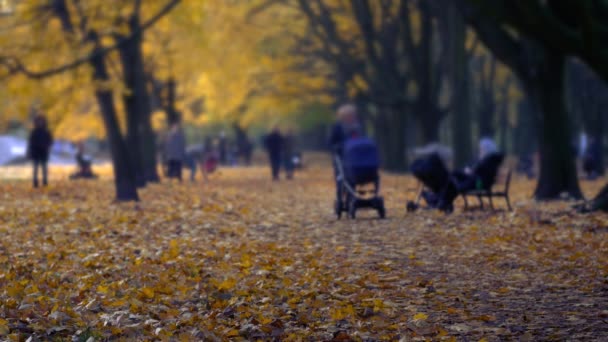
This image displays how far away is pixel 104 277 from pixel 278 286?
1764 mm

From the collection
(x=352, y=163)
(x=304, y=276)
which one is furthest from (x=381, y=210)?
(x=304, y=276)

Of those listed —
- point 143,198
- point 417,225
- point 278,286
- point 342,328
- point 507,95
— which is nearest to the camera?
point 342,328

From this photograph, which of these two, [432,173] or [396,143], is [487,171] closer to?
[432,173]

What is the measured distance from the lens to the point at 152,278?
31.9 ft

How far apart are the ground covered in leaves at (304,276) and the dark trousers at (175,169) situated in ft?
50.0

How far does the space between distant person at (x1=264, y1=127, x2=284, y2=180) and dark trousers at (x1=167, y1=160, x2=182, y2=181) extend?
3.15 metres

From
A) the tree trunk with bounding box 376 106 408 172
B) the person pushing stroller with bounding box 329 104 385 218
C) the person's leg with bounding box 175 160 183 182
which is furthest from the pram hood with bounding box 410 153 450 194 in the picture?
the tree trunk with bounding box 376 106 408 172

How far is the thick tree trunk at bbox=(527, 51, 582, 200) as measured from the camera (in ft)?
64.1

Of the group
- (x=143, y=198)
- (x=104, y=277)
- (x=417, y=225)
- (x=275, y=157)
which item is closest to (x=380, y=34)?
(x=275, y=157)

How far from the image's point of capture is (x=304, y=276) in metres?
9.88

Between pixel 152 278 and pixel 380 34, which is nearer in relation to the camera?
pixel 152 278

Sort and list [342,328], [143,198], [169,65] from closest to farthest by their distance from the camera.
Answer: [342,328]
[143,198]
[169,65]

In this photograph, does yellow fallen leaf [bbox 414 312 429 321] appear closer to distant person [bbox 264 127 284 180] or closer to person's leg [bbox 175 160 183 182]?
person's leg [bbox 175 160 183 182]

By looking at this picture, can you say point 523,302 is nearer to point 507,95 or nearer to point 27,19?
point 27,19
